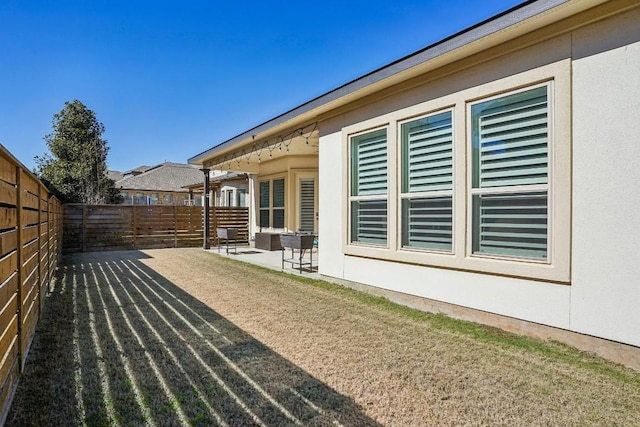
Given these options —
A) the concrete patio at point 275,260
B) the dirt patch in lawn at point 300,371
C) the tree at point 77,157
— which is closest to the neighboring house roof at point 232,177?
the concrete patio at point 275,260

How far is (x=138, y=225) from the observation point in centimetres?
1392

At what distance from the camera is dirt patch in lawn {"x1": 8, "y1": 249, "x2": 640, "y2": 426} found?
92.8 inches

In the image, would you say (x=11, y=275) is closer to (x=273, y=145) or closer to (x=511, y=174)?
(x=511, y=174)

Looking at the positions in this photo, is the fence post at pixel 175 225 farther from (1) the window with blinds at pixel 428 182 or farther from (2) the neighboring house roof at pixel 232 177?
(1) the window with blinds at pixel 428 182

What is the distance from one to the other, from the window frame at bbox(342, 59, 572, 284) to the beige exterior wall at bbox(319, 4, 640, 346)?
0.01 meters

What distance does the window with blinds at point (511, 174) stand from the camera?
3.73m

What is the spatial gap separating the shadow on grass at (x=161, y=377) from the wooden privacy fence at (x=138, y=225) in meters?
9.27

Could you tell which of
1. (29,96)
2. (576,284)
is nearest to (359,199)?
(576,284)

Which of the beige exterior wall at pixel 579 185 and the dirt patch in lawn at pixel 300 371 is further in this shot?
the beige exterior wall at pixel 579 185

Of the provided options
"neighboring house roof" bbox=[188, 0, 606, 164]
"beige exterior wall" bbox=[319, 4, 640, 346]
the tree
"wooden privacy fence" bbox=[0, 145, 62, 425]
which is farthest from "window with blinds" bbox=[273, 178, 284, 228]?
the tree

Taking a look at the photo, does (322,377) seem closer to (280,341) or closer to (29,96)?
(280,341)

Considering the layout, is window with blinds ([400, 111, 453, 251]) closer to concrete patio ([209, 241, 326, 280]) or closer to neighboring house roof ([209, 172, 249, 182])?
concrete patio ([209, 241, 326, 280])

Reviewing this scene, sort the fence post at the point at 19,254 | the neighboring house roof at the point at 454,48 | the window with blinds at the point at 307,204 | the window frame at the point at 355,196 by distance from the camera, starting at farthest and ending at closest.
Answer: the window with blinds at the point at 307,204, the window frame at the point at 355,196, the neighboring house roof at the point at 454,48, the fence post at the point at 19,254

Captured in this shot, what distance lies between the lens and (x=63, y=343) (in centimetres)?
365
